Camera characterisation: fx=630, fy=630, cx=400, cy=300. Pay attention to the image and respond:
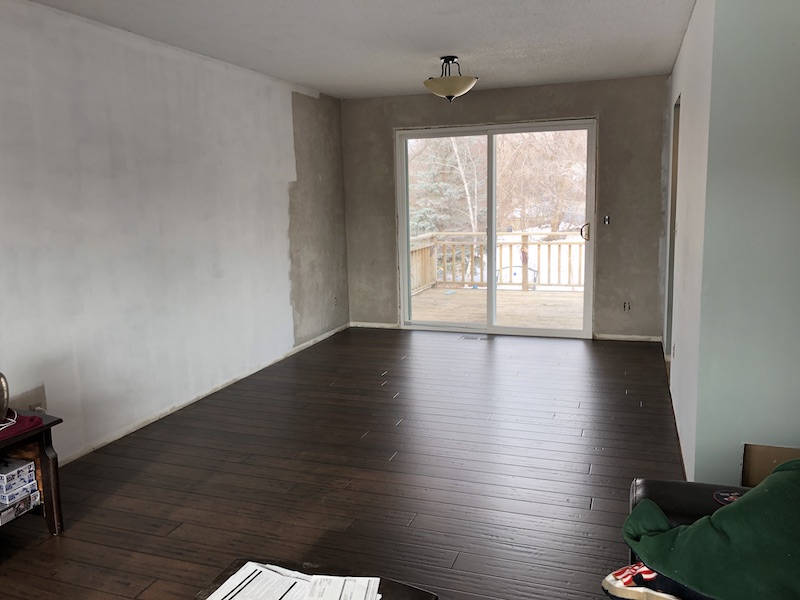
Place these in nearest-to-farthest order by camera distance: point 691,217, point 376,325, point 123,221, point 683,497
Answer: point 683,497 → point 691,217 → point 123,221 → point 376,325

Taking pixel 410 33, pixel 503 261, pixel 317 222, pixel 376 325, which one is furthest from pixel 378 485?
pixel 376 325

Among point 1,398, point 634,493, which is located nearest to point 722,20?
point 634,493

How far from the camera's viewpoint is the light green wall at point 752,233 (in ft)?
7.73

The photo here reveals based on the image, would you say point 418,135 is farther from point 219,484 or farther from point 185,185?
point 219,484

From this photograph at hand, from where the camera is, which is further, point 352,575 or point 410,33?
point 410,33

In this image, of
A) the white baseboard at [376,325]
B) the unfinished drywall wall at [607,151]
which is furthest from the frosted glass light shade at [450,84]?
the white baseboard at [376,325]

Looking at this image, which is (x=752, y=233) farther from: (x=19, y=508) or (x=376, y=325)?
(x=376, y=325)

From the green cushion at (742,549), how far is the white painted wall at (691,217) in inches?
53.0

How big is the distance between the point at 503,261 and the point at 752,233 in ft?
13.5

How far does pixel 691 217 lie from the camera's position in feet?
Answer: 10.2

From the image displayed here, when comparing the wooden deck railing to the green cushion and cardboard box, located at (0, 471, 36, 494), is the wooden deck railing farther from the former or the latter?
the green cushion

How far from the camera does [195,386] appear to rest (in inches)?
181

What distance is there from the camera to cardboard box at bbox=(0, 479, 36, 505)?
8.36 ft

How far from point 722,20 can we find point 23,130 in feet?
10.7
